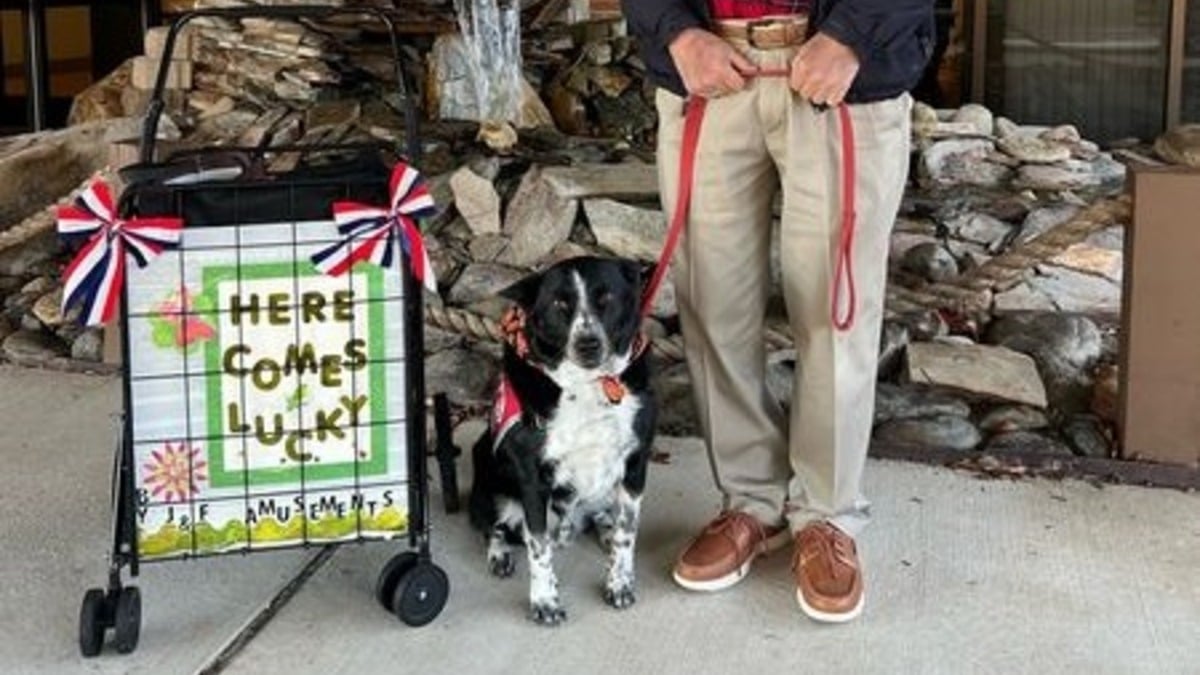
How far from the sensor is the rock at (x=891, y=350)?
177 inches

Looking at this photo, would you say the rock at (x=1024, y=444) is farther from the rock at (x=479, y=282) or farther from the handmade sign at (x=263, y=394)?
the handmade sign at (x=263, y=394)

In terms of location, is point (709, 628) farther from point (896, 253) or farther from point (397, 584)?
point (896, 253)

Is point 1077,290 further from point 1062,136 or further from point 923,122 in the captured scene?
point 1062,136

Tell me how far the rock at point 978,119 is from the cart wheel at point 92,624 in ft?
13.5

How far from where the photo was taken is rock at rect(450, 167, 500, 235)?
16.9ft

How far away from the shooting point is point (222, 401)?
2951 millimetres

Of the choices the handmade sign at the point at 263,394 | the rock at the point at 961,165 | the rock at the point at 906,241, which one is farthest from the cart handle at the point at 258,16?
the rock at the point at 961,165

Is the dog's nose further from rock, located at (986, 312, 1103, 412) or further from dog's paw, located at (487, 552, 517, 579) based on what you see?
rock, located at (986, 312, 1103, 412)

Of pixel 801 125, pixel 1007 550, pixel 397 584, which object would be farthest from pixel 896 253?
pixel 397 584

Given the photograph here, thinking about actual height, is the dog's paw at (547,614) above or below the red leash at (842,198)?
below

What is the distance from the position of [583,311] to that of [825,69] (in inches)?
23.2

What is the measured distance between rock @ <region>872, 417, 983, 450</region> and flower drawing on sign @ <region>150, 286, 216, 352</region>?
1825 millimetres

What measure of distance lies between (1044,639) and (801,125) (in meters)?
1.01

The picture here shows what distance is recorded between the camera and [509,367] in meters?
3.15
